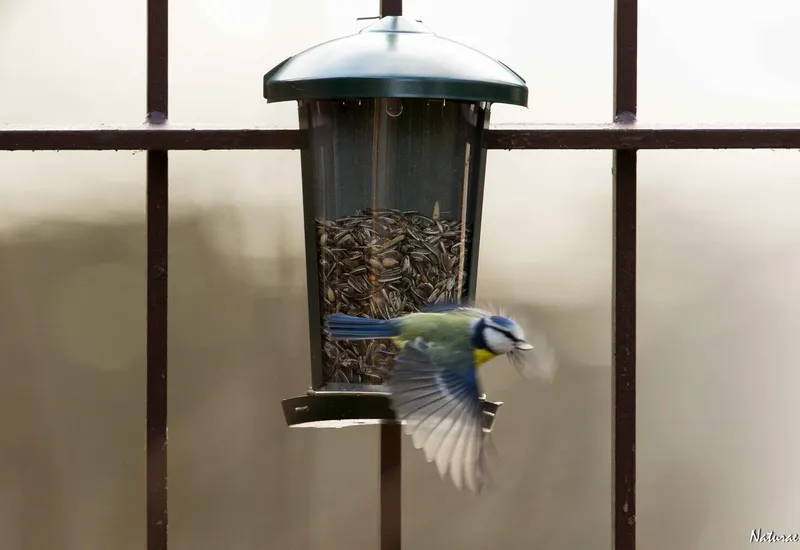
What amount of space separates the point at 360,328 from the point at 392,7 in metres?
0.57

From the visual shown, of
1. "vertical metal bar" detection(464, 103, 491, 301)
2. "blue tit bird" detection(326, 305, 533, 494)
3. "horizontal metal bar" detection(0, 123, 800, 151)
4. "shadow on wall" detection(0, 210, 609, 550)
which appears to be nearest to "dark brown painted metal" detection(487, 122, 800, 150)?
"horizontal metal bar" detection(0, 123, 800, 151)

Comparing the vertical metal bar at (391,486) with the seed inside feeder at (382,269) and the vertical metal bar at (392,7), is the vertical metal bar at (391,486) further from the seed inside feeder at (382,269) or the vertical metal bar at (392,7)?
the vertical metal bar at (392,7)

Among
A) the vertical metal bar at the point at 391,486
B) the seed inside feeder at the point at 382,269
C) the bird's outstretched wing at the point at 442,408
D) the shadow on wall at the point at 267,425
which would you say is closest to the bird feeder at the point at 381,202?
the seed inside feeder at the point at 382,269

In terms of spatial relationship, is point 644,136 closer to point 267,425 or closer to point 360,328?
point 360,328

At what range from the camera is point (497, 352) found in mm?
1396

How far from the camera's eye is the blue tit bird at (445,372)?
132 centimetres

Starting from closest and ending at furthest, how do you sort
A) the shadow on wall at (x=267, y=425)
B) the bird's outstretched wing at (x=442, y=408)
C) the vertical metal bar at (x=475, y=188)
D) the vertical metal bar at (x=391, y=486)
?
the bird's outstretched wing at (x=442, y=408)
the vertical metal bar at (x=475, y=188)
the vertical metal bar at (x=391, y=486)
the shadow on wall at (x=267, y=425)

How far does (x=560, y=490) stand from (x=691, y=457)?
0.27 meters

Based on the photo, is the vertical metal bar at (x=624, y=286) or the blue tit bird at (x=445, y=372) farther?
the vertical metal bar at (x=624, y=286)

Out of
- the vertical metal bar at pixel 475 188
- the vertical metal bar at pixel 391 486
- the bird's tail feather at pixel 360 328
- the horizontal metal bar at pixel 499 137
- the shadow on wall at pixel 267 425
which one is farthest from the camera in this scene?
the shadow on wall at pixel 267 425

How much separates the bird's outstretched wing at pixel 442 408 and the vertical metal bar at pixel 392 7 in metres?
0.60

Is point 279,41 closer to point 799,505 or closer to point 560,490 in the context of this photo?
point 560,490

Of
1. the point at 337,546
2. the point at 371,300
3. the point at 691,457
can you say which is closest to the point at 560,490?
the point at 691,457

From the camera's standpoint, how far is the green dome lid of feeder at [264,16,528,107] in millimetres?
1371
